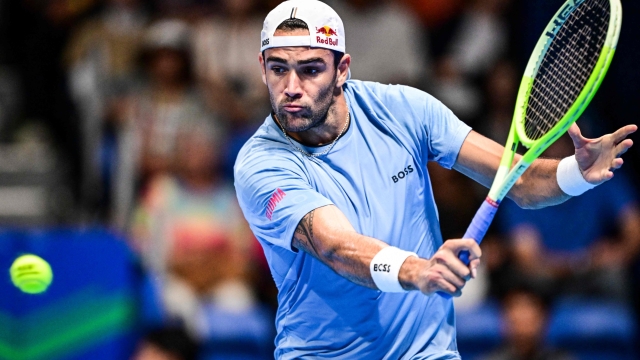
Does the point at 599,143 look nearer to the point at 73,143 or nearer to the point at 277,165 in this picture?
the point at 277,165

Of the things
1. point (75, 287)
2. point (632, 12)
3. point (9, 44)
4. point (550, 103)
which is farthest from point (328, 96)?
point (9, 44)

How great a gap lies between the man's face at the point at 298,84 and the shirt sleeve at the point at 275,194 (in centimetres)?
21

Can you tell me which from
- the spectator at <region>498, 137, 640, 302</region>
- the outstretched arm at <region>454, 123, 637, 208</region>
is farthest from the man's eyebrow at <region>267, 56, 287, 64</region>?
the spectator at <region>498, 137, 640, 302</region>

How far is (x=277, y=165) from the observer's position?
5.16 m

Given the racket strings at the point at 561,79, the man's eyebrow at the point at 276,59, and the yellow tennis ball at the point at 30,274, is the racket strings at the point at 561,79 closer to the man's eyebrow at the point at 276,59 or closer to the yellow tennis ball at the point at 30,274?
the man's eyebrow at the point at 276,59

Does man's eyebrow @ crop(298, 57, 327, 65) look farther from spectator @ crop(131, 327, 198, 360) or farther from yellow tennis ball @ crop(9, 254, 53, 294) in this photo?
spectator @ crop(131, 327, 198, 360)

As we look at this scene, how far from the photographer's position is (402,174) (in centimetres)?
539

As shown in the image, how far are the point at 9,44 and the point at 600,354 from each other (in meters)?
8.13

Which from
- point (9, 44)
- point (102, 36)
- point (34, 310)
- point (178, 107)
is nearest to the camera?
point (34, 310)

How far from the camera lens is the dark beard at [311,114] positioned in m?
5.26

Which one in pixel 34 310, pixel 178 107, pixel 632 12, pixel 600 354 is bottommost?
pixel 34 310

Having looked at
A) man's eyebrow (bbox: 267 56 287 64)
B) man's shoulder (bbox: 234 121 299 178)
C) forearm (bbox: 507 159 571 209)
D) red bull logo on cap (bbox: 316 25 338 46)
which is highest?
red bull logo on cap (bbox: 316 25 338 46)

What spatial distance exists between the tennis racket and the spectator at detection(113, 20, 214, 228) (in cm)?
562

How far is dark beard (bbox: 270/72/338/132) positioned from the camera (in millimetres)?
5258
